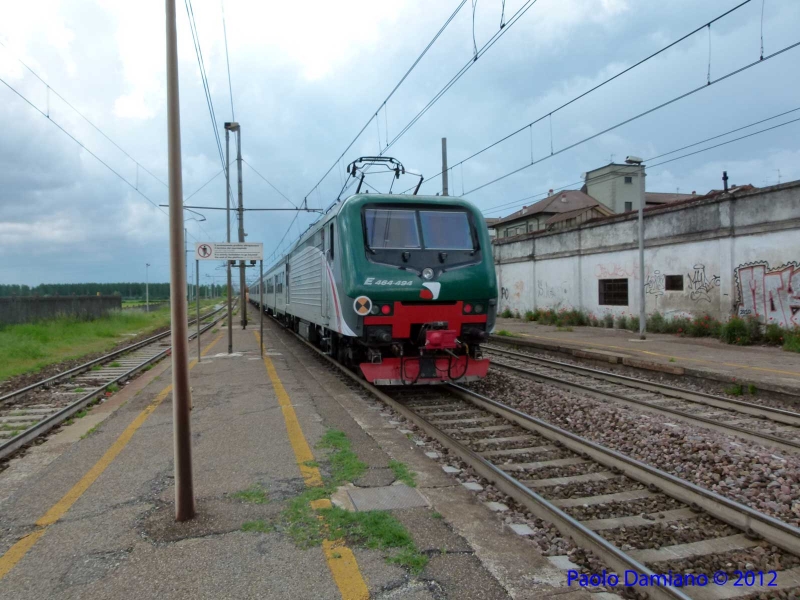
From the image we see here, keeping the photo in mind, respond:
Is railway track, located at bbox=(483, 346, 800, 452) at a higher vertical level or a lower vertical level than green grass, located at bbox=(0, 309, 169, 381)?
lower

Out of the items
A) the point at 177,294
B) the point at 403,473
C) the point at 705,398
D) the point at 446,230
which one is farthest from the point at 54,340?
the point at 705,398

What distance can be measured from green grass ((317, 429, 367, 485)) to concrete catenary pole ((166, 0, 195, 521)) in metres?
1.29

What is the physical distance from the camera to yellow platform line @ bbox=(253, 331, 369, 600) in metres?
3.04

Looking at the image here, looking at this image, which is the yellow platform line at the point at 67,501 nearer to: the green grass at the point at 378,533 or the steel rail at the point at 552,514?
the green grass at the point at 378,533

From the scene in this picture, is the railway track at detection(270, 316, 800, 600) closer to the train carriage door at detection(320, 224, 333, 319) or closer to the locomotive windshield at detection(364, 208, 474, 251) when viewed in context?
the locomotive windshield at detection(364, 208, 474, 251)

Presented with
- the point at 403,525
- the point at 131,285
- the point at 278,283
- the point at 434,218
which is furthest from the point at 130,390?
the point at 131,285

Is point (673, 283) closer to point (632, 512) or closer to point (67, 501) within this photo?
point (632, 512)

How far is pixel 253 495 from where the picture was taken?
4340 millimetres

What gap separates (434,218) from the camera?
28.0ft

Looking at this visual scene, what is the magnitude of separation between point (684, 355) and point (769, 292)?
3.56 metres

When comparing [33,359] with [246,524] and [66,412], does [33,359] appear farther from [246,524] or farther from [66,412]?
[246,524]

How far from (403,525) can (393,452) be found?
186 cm

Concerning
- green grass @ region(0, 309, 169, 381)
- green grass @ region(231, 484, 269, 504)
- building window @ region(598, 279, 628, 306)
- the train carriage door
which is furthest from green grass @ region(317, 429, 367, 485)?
building window @ region(598, 279, 628, 306)

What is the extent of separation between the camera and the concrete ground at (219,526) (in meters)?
3.08
